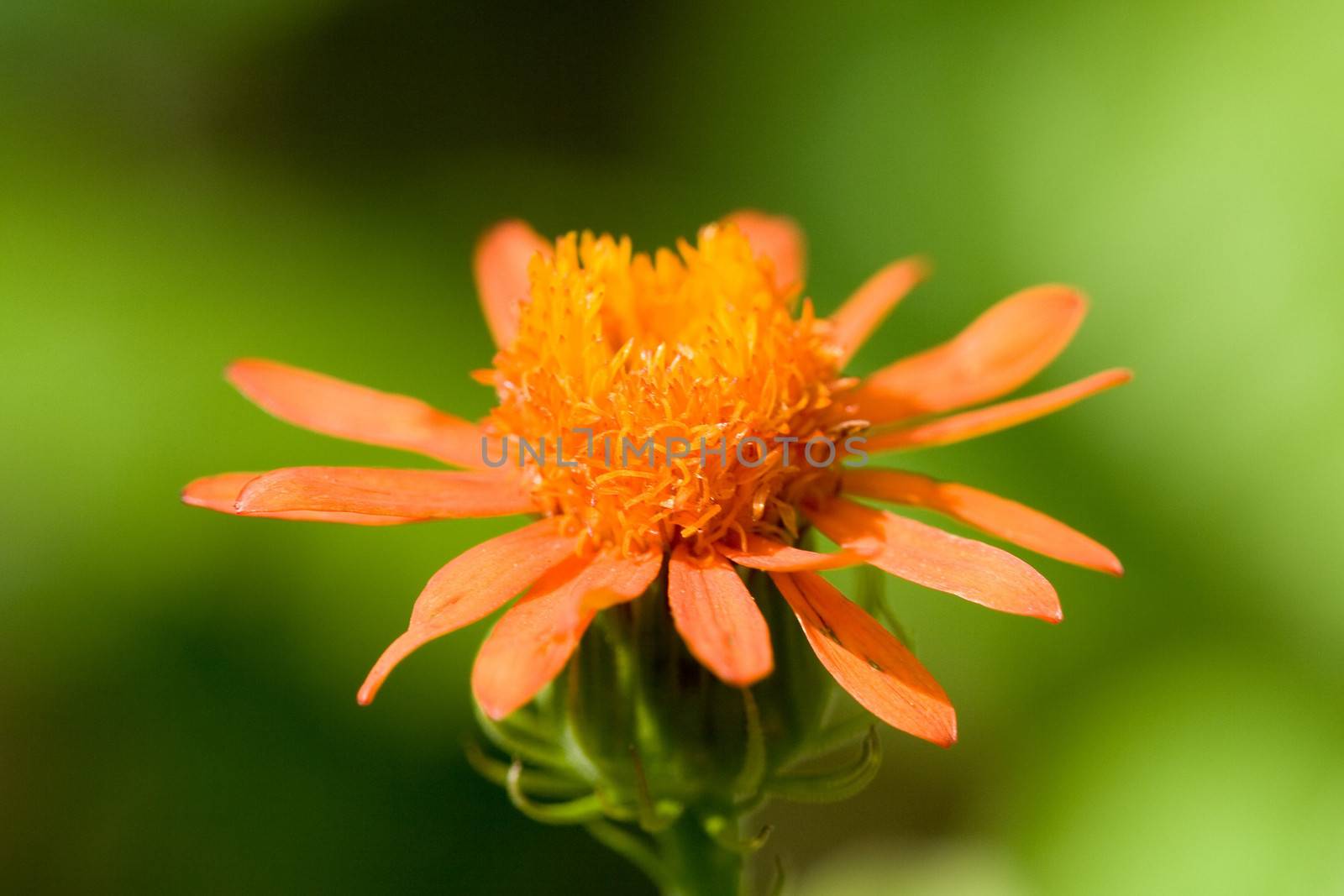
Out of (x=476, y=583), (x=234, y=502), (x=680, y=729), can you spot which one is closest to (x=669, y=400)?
(x=476, y=583)

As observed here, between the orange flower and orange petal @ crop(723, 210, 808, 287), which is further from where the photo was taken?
orange petal @ crop(723, 210, 808, 287)

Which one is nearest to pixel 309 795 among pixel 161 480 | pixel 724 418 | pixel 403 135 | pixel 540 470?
pixel 161 480

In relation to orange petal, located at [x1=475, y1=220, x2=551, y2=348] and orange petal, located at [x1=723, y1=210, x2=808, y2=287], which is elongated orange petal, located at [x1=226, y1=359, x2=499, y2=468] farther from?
orange petal, located at [x1=723, y1=210, x2=808, y2=287]

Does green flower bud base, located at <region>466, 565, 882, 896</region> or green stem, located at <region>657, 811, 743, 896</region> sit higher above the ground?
green flower bud base, located at <region>466, 565, 882, 896</region>

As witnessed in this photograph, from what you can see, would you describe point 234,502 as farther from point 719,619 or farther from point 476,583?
point 719,619

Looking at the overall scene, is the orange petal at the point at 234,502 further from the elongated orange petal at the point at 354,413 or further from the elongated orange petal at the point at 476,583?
the elongated orange petal at the point at 354,413

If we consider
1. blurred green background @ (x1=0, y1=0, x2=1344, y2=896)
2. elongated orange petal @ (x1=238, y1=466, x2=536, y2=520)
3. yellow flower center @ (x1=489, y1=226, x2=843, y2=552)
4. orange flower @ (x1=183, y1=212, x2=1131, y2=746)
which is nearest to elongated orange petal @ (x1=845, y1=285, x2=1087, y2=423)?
orange flower @ (x1=183, y1=212, x2=1131, y2=746)

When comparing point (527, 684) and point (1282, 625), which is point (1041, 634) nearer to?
point (1282, 625)
